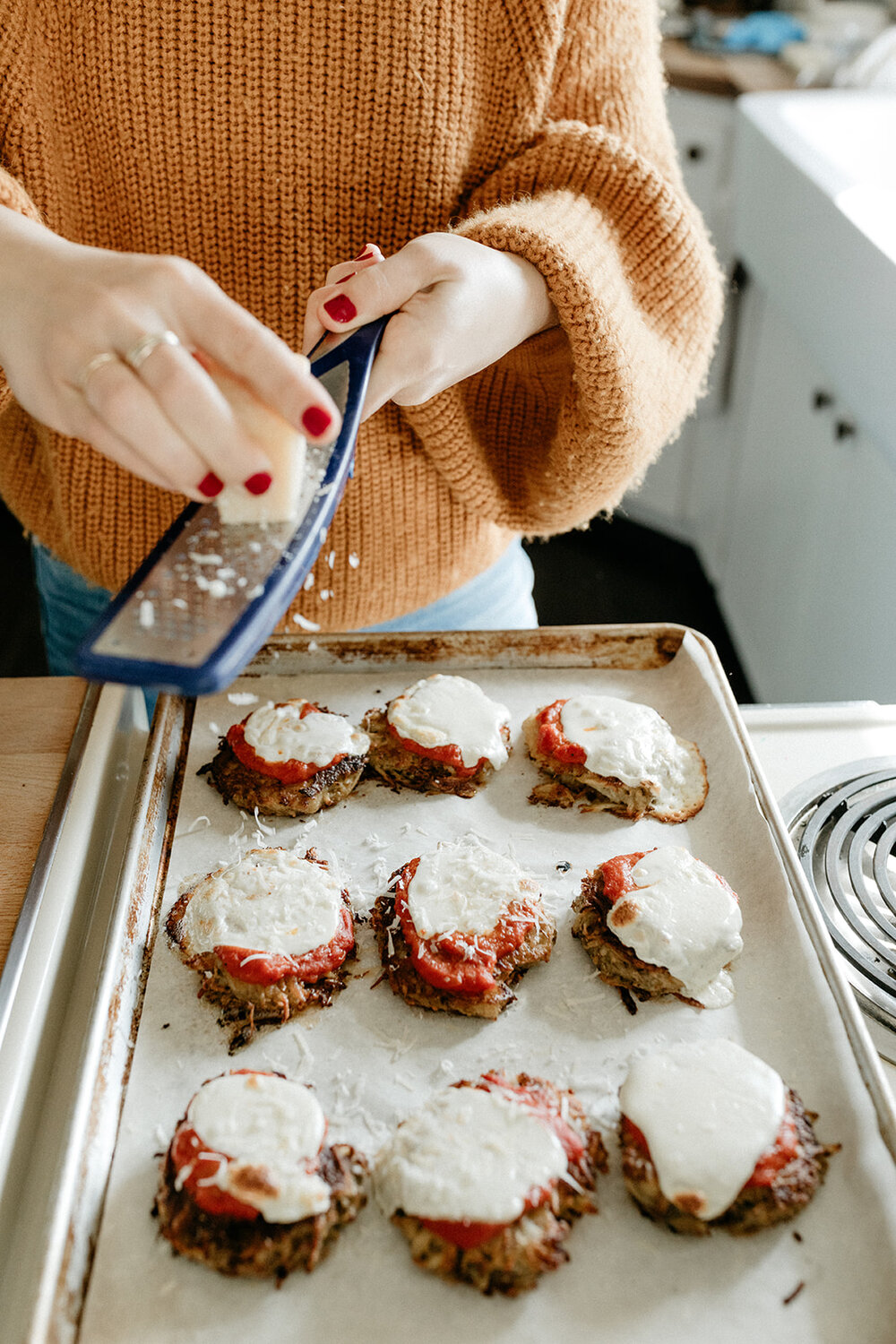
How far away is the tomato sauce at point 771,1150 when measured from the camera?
2.61 feet

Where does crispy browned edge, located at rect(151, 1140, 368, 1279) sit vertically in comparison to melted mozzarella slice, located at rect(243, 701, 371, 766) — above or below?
below

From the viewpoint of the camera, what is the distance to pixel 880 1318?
743 mm

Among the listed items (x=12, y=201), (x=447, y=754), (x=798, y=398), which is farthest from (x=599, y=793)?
(x=798, y=398)

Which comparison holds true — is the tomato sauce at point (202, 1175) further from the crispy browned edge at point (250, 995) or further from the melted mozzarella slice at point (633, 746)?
the melted mozzarella slice at point (633, 746)

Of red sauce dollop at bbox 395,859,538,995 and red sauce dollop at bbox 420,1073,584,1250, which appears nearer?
red sauce dollop at bbox 420,1073,584,1250

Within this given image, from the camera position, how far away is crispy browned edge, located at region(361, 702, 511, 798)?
1.19 meters

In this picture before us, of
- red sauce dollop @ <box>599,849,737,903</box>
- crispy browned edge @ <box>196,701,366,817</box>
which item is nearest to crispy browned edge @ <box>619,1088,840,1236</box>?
red sauce dollop @ <box>599,849,737,903</box>

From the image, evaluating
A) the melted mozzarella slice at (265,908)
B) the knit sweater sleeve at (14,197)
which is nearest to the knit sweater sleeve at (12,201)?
the knit sweater sleeve at (14,197)

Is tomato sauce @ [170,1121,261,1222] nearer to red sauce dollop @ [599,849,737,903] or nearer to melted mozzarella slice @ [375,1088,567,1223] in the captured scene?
melted mozzarella slice @ [375,1088,567,1223]

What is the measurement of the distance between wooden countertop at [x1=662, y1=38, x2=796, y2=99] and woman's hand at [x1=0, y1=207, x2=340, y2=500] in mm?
2341

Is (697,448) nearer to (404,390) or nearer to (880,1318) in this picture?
(404,390)

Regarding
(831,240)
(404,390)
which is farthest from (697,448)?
(404,390)

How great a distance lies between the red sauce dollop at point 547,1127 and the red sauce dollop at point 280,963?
186 mm

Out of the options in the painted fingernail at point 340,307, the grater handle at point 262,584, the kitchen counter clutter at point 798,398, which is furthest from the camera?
the kitchen counter clutter at point 798,398
